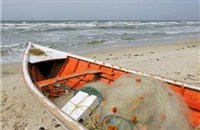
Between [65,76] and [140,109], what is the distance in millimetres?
2580

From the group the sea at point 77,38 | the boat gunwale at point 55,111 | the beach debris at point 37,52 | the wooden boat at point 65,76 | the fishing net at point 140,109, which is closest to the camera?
the boat gunwale at point 55,111

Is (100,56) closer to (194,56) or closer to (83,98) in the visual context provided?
(194,56)

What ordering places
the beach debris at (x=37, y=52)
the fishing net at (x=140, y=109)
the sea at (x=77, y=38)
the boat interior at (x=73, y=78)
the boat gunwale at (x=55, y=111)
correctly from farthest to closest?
1. the sea at (x=77, y=38)
2. the beach debris at (x=37, y=52)
3. the boat interior at (x=73, y=78)
4. the fishing net at (x=140, y=109)
5. the boat gunwale at (x=55, y=111)

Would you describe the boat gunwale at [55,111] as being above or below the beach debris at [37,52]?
above

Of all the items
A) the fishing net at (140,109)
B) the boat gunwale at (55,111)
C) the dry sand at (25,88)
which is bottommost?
the dry sand at (25,88)

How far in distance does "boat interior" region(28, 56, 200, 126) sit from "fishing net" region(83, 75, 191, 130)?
0.82 metres

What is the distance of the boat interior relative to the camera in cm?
553

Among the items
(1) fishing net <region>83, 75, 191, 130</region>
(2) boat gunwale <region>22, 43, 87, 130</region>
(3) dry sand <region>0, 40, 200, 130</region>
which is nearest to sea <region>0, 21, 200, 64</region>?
(3) dry sand <region>0, 40, 200, 130</region>

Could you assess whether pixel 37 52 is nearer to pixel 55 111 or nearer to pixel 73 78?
pixel 73 78

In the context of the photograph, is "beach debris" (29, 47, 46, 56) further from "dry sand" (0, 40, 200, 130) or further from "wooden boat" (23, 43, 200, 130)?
"dry sand" (0, 40, 200, 130)

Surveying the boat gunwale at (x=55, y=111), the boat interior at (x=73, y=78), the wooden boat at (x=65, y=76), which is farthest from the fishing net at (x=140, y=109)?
the boat interior at (x=73, y=78)

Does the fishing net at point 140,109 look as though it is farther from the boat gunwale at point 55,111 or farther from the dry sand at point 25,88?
the dry sand at point 25,88

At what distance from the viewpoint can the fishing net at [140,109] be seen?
14.2ft

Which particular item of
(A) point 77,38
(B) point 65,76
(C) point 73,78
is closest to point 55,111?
(B) point 65,76
